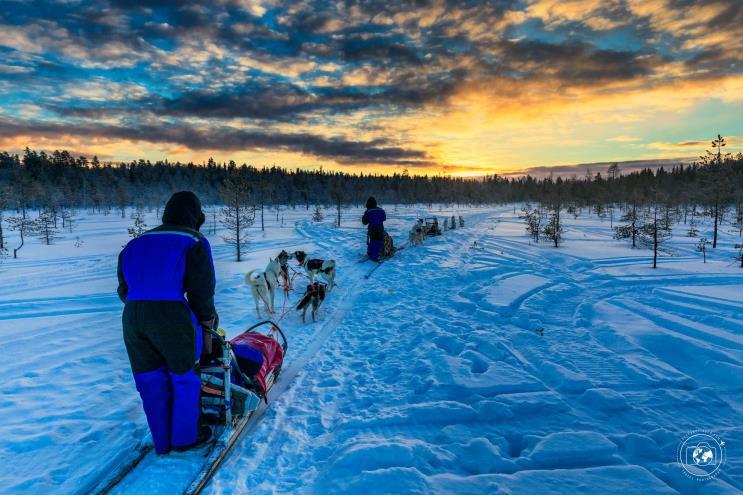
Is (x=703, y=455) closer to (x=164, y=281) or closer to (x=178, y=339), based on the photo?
(x=178, y=339)

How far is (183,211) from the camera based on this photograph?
301 centimetres

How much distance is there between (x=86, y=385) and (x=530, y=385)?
212 inches

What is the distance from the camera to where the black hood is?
297cm

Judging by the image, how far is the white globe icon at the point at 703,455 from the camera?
2918 millimetres

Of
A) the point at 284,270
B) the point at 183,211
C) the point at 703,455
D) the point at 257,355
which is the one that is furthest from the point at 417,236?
the point at 183,211

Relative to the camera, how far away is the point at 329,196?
83438 millimetres

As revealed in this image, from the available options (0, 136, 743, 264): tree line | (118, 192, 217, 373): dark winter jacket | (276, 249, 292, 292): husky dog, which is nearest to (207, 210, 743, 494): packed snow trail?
(118, 192, 217, 373): dark winter jacket

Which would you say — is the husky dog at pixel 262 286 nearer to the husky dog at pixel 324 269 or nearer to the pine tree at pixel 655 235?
the husky dog at pixel 324 269

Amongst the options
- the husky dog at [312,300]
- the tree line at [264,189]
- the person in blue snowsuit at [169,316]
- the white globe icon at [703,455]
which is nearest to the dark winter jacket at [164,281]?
the person in blue snowsuit at [169,316]

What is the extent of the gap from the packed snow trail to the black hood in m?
2.09

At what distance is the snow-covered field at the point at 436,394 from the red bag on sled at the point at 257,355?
0.40 m

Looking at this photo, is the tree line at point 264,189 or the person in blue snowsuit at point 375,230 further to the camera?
the tree line at point 264,189

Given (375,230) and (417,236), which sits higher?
(375,230)

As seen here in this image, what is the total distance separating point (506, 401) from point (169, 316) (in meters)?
3.51
